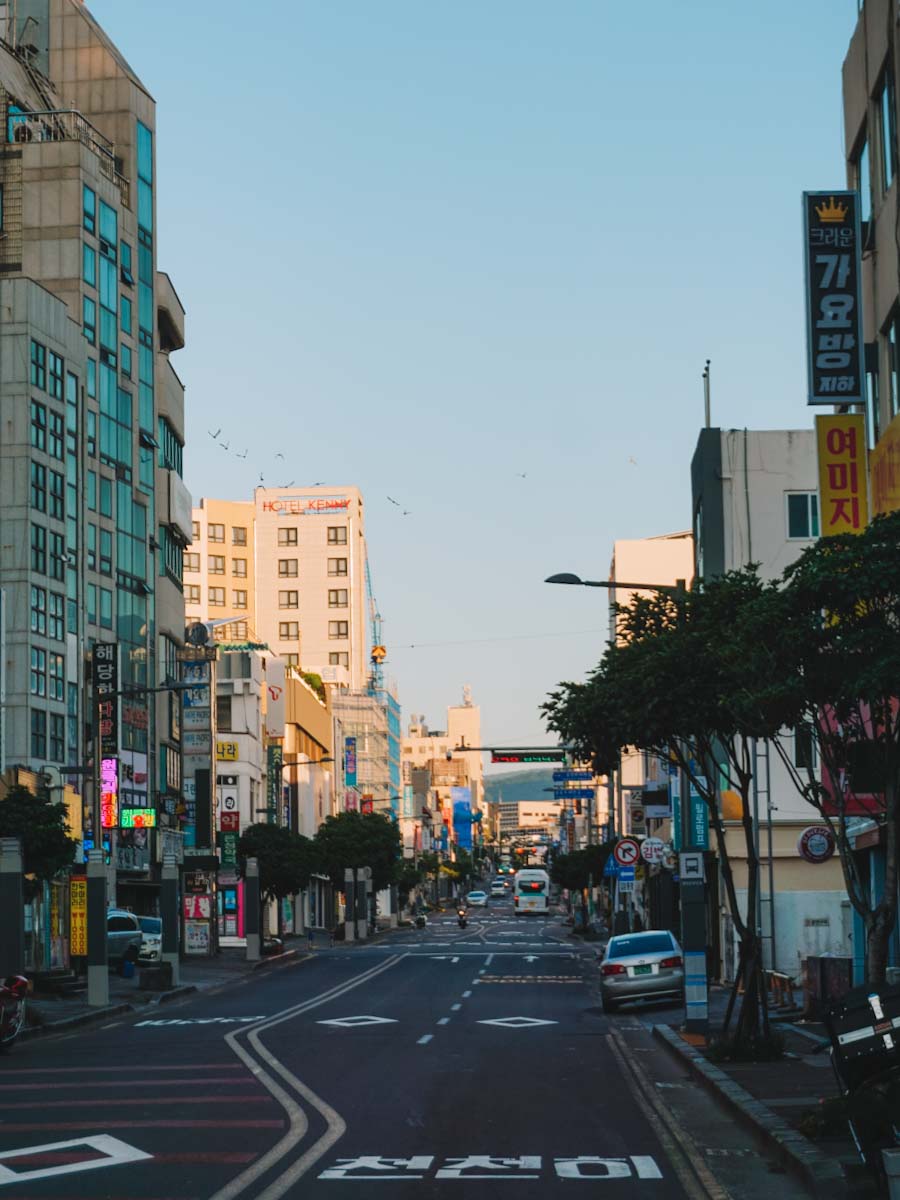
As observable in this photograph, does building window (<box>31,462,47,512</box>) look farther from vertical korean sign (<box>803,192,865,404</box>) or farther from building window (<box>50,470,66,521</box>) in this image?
vertical korean sign (<box>803,192,865,404</box>)

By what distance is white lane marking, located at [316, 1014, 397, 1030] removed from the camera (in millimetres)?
34969

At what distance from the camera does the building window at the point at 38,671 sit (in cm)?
6366

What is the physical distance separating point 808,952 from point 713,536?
1507cm

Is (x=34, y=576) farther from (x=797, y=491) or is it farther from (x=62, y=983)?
(x=797, y=491)

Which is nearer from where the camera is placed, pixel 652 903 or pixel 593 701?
pixel 593 701

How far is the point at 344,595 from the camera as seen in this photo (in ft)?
607

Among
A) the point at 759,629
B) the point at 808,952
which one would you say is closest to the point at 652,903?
the point at 808,952

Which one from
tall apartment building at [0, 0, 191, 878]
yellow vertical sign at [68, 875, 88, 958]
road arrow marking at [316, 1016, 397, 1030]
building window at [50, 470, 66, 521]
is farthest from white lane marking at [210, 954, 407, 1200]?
building window at [50, 470, 66, 521]

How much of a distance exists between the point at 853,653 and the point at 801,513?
134 feet

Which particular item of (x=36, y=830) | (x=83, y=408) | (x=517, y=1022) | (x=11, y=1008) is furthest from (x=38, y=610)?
(x=11, y=1008)

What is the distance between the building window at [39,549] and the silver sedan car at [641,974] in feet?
102

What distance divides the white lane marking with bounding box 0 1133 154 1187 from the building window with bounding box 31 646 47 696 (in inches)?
1833

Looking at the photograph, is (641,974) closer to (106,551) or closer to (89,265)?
(106,551)

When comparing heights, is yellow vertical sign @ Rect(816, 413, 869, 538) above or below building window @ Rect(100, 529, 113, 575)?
below
